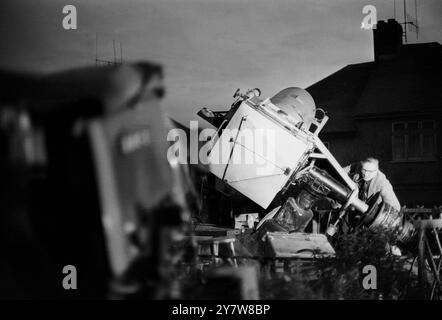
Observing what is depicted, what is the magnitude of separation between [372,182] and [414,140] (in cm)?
945

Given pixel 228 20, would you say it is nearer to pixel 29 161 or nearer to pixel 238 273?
pixel 238 273

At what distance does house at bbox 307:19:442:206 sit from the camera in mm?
17359

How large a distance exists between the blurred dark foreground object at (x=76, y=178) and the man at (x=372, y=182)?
5858mm

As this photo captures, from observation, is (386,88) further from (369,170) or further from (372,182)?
(372,182)

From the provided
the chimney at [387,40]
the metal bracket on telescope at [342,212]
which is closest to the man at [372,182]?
the metal bracket on telescope at [342,212]

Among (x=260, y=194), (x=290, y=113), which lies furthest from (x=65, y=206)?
(x=290, y=113)

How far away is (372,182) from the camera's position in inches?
373

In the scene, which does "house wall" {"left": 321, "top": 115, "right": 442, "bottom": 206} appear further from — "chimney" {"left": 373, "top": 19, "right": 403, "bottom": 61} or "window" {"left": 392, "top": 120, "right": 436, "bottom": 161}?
"chimney" {"left": 373, "top": 19, "right": 403, "bottom": 61}

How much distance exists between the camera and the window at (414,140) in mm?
17750

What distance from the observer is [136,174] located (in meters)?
4.00

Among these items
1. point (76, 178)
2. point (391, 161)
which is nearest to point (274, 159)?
point (76, 178)

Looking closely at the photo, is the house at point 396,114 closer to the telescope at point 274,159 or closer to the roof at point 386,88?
the roof at point 386,88

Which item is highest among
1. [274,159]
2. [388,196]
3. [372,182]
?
[274,159]

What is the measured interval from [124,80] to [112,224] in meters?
0.86
